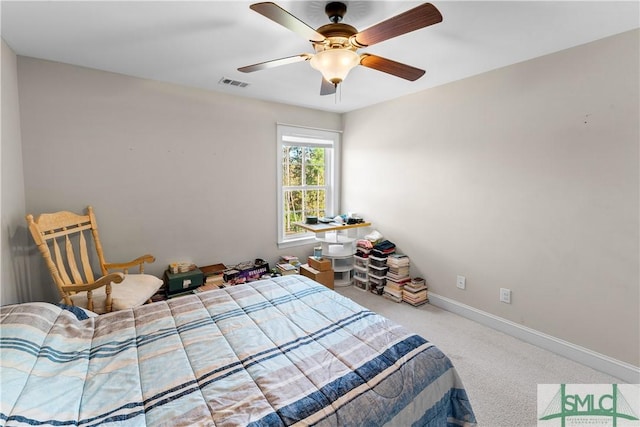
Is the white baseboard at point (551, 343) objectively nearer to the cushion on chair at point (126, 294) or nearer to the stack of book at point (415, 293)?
the stack of book at point (415, 293)

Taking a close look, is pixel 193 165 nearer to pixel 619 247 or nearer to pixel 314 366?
pixel 314 366

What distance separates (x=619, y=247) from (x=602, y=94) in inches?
43.2

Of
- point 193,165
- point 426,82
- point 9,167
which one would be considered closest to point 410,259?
point 426,82

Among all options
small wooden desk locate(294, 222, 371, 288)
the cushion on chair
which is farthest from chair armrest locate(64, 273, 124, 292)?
small wooden desk locate(294, 222, 371, 288)

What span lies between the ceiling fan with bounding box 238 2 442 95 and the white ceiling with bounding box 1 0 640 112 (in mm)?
211

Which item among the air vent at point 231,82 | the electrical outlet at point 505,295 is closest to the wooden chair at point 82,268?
the air vent at point 231,82

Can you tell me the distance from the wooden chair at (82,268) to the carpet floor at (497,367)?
7.81ft

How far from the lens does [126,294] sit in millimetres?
2199

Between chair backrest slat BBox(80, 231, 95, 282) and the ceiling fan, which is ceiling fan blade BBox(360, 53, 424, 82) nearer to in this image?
the ceiling fan

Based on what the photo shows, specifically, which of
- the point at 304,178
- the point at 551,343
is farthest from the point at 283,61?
the point at 551,343

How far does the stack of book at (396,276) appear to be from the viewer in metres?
3.28

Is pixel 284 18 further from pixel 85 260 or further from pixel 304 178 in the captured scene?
pixel 304 178

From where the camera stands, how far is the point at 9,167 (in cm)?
202

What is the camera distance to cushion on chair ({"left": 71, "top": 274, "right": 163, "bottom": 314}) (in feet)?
6.82
